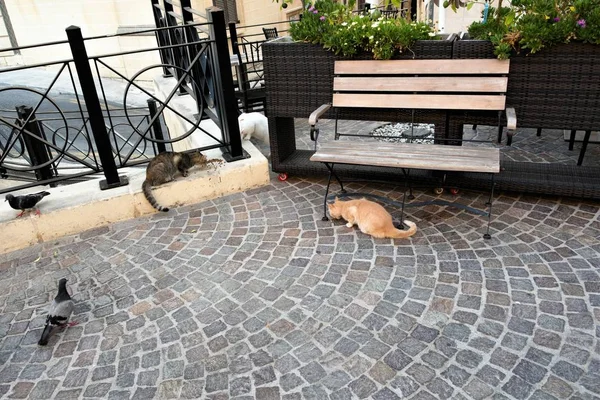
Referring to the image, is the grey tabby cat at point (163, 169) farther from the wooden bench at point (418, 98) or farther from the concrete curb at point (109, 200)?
the wooden bench at point (418, 98)

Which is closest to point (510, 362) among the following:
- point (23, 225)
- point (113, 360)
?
point (113, 360)

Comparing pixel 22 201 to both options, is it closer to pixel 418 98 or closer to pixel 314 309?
pixel 314 309

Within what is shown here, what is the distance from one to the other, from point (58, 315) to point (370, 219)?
214cm

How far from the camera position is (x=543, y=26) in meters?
3.30

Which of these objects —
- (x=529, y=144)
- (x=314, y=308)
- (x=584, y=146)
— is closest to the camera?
(x=314, y=308)

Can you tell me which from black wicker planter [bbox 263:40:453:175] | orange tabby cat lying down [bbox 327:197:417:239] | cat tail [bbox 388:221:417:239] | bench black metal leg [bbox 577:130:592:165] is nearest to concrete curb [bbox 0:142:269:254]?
black wicker planter [bbox 263:40:453:175]

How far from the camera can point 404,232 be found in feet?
11.1

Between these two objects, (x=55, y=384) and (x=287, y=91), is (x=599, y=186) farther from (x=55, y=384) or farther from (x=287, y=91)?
(x=55, y=384)

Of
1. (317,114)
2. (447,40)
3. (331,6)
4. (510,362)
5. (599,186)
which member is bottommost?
(510,362)

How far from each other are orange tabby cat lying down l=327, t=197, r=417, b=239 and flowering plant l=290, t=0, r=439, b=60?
128 cm

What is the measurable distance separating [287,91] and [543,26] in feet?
6.83

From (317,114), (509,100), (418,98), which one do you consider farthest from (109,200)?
(509,100)

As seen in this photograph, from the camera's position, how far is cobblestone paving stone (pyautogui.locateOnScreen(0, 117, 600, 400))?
2354 millimetres

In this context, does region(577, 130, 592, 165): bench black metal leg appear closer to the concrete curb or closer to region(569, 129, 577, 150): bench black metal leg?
region(569, 129, 577, 150): bench black metal leg
